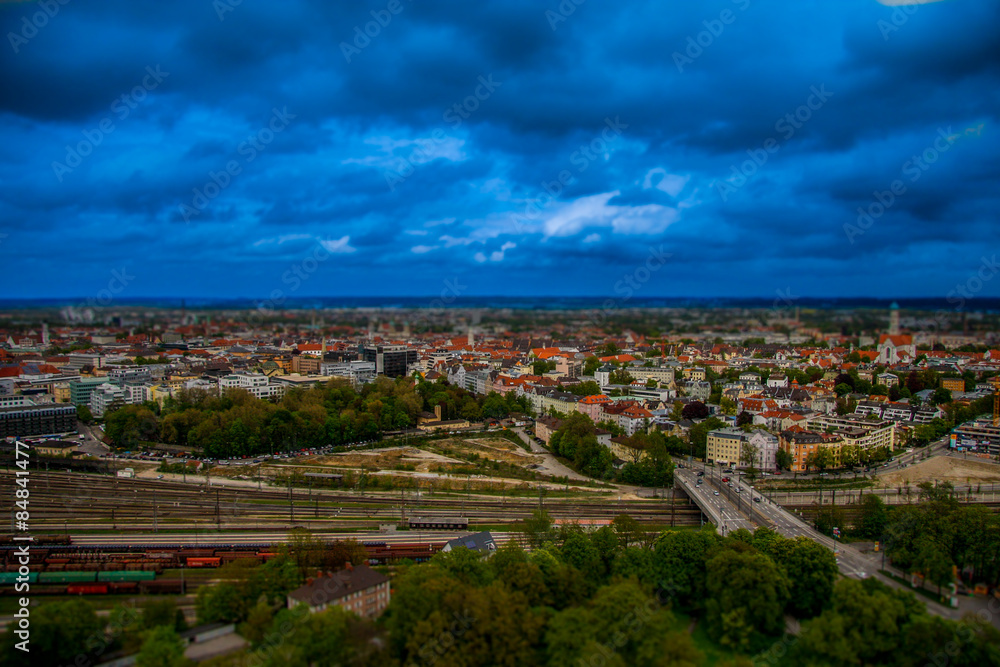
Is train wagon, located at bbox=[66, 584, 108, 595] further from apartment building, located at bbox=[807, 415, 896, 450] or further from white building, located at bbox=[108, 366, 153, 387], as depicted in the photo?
apartment building, located at bbox=[807, 415, 896, 450]

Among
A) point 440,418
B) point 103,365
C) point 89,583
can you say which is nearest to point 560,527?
point 89,583

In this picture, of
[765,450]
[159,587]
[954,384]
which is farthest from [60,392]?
[954,384]

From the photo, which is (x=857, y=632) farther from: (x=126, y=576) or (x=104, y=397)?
(x=104, y=397)

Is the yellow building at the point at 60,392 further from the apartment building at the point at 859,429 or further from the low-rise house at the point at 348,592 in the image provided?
the apartment building at the point at 859,429

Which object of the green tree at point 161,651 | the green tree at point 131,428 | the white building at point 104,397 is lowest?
the green tree at point 161,651

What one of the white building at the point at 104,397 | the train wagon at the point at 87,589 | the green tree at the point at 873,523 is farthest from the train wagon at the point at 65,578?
the white building at the point at 104,397
